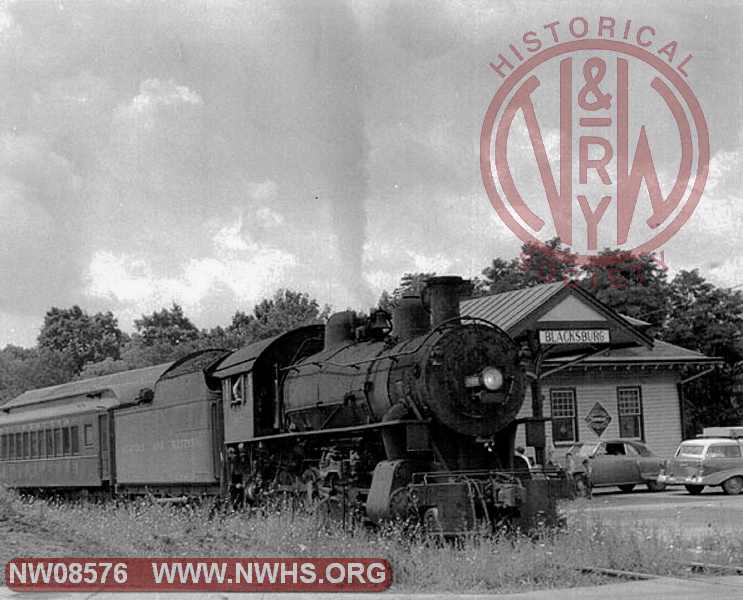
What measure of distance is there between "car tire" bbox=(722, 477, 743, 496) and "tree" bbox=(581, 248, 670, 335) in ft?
63.6

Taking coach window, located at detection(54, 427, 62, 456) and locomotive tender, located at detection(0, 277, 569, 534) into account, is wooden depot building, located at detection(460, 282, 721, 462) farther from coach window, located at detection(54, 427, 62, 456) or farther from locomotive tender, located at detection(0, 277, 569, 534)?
coach window, located at detection(54, 427, 62, 456)

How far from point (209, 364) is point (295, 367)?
284 cm

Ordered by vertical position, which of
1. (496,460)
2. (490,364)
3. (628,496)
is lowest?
(628,496)

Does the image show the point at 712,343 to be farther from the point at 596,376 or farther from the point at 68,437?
the point at 68,437

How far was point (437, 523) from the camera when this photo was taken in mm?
11242

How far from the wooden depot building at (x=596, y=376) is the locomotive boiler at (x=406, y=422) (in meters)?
9.33

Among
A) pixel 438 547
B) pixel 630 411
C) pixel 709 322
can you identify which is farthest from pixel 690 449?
pixel 709 322

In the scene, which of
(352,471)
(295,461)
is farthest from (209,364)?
(352,471)

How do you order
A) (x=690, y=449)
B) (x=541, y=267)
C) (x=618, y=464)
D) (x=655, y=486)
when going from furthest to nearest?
(x=541, y=267)
(x=655, y=486)
(x=618, y=464)
(x=690, y=449)

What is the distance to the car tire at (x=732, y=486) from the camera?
24591 millimetres

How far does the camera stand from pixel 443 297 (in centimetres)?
1284

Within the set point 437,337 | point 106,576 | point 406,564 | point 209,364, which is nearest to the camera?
point 106,576

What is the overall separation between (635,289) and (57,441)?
29.2m

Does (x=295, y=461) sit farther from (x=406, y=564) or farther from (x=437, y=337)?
(x=406, y=564)
